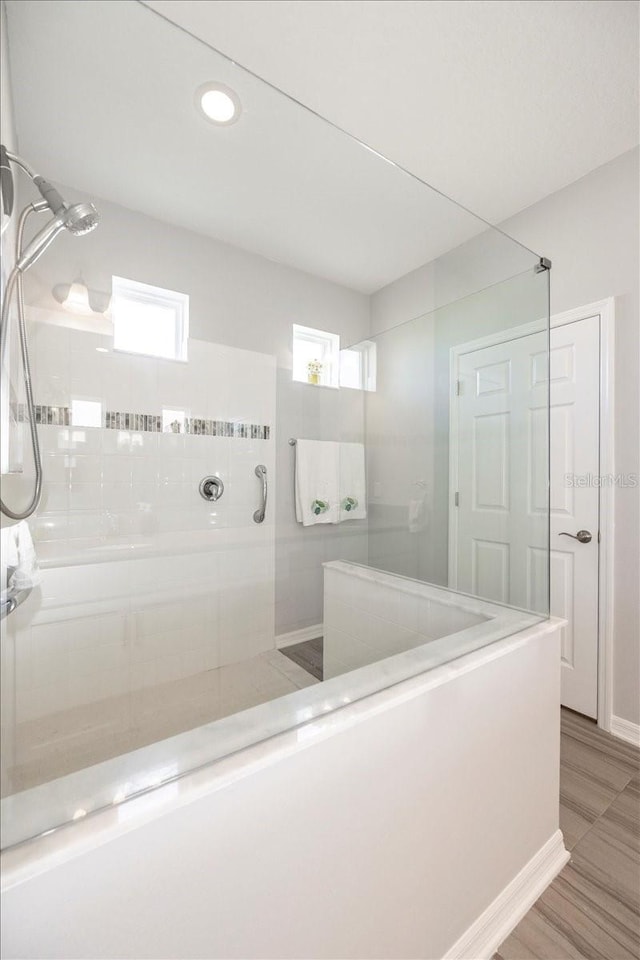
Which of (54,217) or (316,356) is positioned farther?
(316,356)

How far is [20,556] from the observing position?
2.89 feet

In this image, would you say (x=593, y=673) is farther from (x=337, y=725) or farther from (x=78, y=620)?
(x=78, y=620)

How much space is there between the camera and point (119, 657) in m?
1.11

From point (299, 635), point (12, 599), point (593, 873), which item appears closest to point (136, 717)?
point (12, 599)

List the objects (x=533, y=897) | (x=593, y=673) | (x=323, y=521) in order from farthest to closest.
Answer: (x=593, y=673) → (x=323, y=521) → (x=533, y=897)

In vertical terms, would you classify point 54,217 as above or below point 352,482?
above

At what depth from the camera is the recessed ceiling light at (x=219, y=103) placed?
1.09m

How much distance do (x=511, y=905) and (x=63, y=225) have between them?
2.24 metres

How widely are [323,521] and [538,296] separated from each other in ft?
4.31

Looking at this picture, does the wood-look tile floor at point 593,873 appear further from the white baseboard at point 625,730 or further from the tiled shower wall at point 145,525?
the tiled shower wall at point 145,525

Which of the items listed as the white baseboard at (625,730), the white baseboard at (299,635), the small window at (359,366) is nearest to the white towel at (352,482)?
the small window at (359,366)

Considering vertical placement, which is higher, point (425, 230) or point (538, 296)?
point (425, 230)

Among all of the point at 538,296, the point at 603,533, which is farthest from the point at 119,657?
the point at 603,533

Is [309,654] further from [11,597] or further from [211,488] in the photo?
[11,597]
